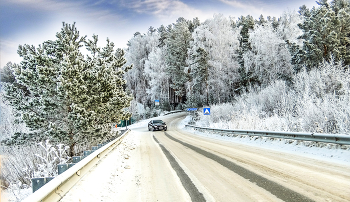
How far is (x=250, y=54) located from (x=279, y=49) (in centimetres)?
488

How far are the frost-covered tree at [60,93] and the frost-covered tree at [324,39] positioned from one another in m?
26.0

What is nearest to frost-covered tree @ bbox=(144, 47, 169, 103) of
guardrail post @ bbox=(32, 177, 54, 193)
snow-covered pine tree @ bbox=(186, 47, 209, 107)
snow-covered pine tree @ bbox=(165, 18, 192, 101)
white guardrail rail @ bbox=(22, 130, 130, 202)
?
snow-covered pine tree @ bbox=(165, 18, 192, 101)

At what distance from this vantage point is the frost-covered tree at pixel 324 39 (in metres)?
27.3

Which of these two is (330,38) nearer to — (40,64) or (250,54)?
(250,54)

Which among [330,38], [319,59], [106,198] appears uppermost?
[330,38]

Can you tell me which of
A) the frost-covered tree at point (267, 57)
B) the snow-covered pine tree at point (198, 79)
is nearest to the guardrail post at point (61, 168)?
the frost-covered tree at point (267, 57)

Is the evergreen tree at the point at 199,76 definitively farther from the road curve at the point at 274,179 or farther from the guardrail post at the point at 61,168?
the guardrail post at the point at 61,168

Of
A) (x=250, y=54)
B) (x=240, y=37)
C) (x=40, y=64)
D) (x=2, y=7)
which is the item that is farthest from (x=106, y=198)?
(x=240, y=37)

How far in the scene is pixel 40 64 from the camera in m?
12.7

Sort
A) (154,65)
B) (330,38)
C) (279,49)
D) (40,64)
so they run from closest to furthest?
(40,64) → (330,38) → (279,49) → (154,65)

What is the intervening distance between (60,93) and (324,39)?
31.5 meters

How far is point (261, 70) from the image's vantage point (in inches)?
1475

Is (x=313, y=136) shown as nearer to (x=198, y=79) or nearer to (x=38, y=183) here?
(x=38, y=183)

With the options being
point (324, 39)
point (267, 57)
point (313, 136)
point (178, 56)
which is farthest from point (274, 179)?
point (178, 56)
